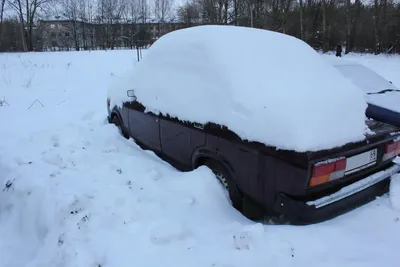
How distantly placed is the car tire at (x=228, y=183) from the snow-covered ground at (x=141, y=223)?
0.06 meters

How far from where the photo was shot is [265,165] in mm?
2496

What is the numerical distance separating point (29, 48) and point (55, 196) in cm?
4431

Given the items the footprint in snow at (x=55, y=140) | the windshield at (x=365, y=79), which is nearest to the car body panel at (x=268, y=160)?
the footprint in snow at (x=55, y=140)

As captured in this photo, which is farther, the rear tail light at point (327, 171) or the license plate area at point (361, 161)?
the license plate area at point (361, 161)

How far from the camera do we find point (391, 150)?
290 cm

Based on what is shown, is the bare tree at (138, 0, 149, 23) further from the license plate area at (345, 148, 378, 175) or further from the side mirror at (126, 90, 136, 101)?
the license plate area at (345, 148, 378, 175)

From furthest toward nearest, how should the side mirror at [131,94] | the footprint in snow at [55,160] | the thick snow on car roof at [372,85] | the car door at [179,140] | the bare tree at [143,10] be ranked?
the bare tree at [143,10] → the thick snow on car roof at [372,85] → the side mirror at [131,94] → the footprint in snow at [55,160] → the car door at [179,140]

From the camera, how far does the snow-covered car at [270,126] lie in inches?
94.3

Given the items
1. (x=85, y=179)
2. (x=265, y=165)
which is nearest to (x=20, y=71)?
(x=85, y=179)

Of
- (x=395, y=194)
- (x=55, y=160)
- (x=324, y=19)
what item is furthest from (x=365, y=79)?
(x=324, y=19)

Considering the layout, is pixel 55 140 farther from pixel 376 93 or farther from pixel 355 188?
pixel 376 93

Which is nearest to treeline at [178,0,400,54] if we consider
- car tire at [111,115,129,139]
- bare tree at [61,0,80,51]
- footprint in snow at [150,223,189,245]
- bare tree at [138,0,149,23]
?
bare tree at [138,0,149,23]

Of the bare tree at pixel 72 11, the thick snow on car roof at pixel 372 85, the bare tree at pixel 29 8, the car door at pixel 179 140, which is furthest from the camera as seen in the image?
the bare tree at pixel 72 11

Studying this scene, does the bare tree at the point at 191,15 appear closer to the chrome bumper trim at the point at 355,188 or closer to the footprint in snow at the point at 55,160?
the footprint in snow at the point at 55,160
